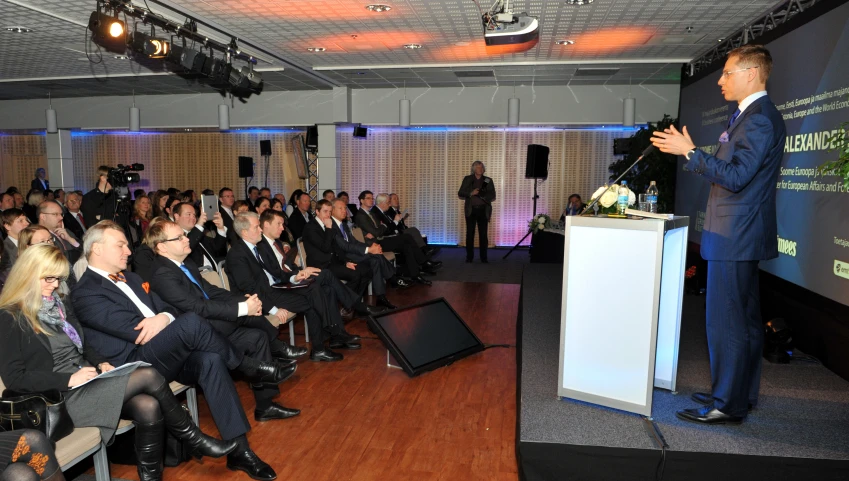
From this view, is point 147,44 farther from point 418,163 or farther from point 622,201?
point 418,163

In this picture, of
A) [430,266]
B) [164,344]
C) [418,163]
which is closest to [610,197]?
[164,344]

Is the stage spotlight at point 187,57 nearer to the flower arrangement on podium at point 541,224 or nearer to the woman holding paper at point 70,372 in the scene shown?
the woman holding paper at point 70,372

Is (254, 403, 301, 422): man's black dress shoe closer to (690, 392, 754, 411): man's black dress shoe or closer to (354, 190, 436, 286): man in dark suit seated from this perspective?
(690, 392, 754, 411): man's black dress shoe

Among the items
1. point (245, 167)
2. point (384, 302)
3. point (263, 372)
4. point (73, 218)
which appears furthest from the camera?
point (245, 167)

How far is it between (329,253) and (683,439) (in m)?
4.33

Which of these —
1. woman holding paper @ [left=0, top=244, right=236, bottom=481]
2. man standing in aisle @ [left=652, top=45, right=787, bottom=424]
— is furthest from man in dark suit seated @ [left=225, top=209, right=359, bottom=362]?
man standing in aisle @ [left=652, top=45, right=787, bottom=424]

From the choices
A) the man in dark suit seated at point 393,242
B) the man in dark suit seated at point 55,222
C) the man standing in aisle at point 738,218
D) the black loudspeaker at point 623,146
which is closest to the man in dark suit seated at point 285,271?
the man in dark suit seated at point 55,222

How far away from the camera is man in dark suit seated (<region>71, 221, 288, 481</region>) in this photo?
9.57 ft

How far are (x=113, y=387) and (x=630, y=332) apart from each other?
235cm

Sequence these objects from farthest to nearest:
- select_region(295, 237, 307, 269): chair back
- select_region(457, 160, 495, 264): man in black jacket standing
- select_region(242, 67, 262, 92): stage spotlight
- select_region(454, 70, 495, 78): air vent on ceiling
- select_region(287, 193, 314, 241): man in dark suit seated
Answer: select_region(457, 160, 495, 264): man in black jacket standing → select_region(454, 70, 495, 78): air vent on ceiling → select_region(287, 193, 314, 241): man in dark suit seated → select_region(242, 67, 262, 92): stage spotlight → select_region(295, 237, 307, 269): chair back

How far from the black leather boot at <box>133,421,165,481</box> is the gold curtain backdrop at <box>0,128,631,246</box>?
9.25 m

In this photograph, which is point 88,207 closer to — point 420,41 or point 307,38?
point 307,38

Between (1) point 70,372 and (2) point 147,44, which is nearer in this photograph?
(1) point 70,372

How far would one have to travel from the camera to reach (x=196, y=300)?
139 inches
